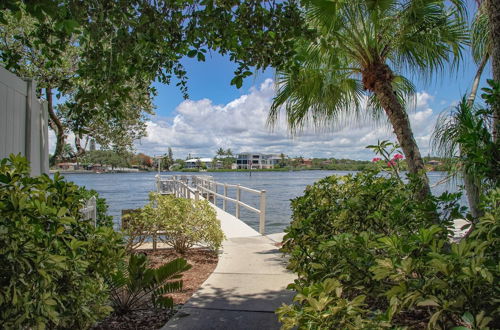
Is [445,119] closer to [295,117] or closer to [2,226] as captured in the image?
[295,117]

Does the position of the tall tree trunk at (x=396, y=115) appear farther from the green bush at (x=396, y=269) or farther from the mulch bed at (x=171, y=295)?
the mulch bed at (x=171, y=295)

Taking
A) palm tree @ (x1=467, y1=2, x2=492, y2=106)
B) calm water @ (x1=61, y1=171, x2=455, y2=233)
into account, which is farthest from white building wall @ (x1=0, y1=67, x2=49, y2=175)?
palm tree @ (x1=467, y1=2, x2=492, y2=106)

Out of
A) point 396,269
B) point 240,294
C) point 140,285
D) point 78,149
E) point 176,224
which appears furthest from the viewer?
point 78,149

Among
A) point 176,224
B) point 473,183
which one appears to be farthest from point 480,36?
point 176,224

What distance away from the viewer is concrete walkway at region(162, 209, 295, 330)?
373 centimetres

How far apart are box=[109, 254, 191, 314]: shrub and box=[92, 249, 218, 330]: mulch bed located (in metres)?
0.10

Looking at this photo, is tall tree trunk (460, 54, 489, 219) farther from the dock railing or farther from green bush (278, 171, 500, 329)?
the dock railing

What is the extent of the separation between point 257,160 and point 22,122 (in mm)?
111433

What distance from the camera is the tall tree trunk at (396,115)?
456 centimetres

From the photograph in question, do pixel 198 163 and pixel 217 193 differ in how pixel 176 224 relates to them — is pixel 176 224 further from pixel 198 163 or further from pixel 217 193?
pixel 198 163

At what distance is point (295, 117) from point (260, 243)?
2625 millimetres

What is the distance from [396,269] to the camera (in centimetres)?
190

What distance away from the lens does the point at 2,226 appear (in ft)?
7.02

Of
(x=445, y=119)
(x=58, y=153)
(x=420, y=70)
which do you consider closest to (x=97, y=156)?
(x=58, y=153)
